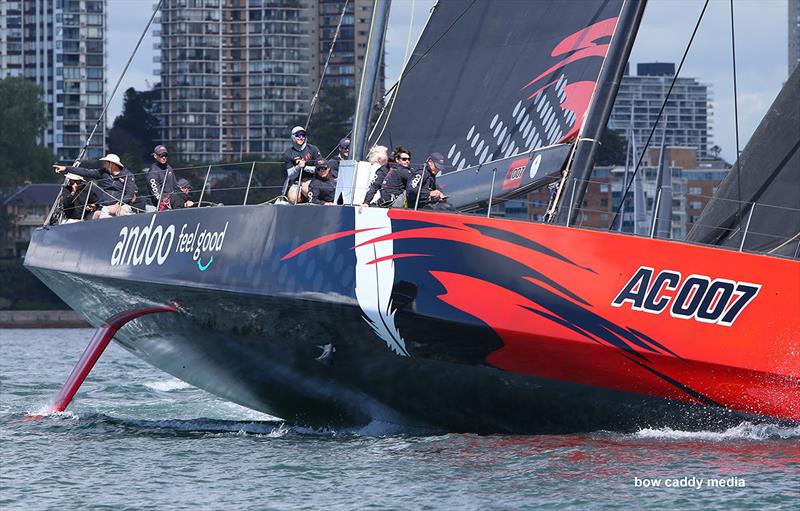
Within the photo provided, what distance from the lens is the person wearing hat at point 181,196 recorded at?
11784 mm

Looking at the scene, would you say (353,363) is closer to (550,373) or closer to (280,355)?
(280,355)

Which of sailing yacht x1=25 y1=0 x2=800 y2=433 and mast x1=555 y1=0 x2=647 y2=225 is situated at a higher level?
mast x1=555 y1=0 x2=647 y2=225

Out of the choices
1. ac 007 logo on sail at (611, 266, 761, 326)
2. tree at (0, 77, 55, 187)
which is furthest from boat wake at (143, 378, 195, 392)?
tree at (0, 77, 55, 187)

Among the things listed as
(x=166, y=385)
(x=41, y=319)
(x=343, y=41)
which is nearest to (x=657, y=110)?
(x=343, y=41)

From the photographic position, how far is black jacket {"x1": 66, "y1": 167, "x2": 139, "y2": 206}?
1221 cm

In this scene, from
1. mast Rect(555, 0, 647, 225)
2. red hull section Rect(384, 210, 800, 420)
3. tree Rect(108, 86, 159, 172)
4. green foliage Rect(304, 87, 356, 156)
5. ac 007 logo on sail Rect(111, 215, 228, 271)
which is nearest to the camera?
red hull section Rect(384, 210, 800, 420)

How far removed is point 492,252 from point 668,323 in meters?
1.20

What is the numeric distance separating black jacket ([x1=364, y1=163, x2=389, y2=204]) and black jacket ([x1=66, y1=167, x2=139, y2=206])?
2.54m

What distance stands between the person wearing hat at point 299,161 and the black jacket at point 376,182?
807 millimetres

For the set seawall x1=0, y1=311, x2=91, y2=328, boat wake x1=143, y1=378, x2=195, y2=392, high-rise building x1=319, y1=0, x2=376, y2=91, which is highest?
high-rise building x1=319, y1=0, x2=376, y2=91

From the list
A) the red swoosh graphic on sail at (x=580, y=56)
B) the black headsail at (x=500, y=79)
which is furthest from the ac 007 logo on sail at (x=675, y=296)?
the red swoosh graphic on sail at (x=580, y=56)

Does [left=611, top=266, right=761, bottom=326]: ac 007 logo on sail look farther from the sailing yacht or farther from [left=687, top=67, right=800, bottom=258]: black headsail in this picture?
[left=687, top=67, right=800, bottom=258]: black headsail

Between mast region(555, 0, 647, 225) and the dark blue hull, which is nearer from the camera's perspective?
the dark blue hull

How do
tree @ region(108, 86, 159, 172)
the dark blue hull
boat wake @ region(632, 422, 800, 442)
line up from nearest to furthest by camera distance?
the dark blue hull
boat wake @ region(632, 422, 800, 442)
tree @ region(108, 86, 159, 172)
